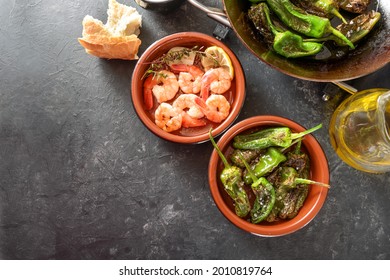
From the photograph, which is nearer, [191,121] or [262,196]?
[262,196]

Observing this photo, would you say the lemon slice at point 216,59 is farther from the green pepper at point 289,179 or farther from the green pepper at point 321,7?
the green pepper at point 289,179

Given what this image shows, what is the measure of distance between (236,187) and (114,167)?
742mm

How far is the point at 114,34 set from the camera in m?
2.77

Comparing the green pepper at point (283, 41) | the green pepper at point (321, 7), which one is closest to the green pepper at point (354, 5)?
the green pepper at point (321, 7)

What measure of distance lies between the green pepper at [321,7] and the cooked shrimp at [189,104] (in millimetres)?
748

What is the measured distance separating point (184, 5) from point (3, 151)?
1375 millimetres

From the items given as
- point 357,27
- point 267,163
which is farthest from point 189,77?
point 357,27

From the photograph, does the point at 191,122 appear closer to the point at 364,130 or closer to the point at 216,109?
the point at 216,109

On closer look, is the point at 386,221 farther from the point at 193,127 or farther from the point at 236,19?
the point at 236,19

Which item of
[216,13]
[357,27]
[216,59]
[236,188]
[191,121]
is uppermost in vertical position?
[357,27]

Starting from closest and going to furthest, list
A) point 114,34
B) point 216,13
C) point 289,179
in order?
point 216,13, point 289,179, point 114,34

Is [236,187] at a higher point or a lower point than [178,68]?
lower

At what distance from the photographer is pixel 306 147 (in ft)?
8.64
